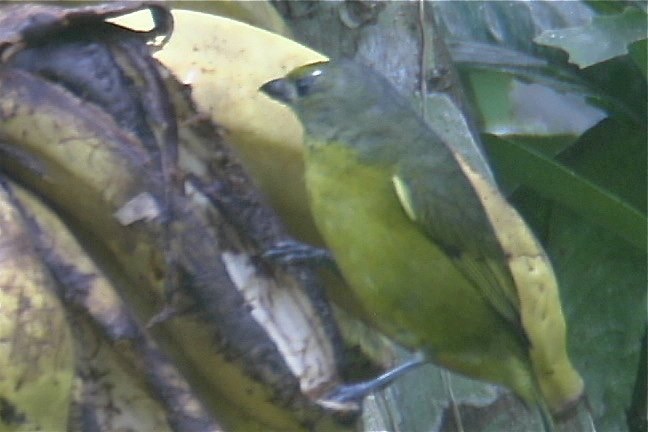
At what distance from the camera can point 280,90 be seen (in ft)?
2.61

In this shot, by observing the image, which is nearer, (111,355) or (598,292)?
(111,355)

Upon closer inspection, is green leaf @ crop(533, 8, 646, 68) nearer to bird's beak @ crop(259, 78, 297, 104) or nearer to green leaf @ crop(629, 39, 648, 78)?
green leaf @ crop(629, 39, 648, 78)

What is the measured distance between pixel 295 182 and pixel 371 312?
11 cm

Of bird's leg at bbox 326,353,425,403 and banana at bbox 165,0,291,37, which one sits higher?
banana at bbox 165,0,291,37

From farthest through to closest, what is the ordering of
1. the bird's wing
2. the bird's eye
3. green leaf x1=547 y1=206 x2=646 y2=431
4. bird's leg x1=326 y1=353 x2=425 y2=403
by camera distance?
green leaf x1=547 y1=206 x2=646 y2=431 < the bird's wing < the bird's eye < bird's leg x1=326 y1=353 x2=425 y2=403

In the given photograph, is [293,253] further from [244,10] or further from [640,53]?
[640,53]

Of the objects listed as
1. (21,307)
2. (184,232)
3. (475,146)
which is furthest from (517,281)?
(21,307)

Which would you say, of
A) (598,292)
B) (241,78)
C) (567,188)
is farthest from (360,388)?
(598,292)

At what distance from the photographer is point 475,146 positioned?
1.15 m

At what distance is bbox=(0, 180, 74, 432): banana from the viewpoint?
0.55 meters

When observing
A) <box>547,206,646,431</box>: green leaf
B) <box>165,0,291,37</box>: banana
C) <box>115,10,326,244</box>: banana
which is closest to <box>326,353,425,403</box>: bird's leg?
<box>115,10,326,244</box>: banana

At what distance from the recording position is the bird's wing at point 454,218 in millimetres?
964

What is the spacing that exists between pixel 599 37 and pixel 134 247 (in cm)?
87

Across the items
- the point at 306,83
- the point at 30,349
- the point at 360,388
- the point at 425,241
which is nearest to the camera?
the point at 30,349
